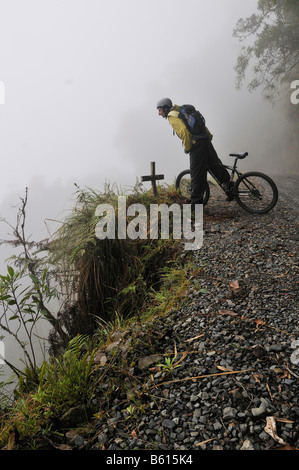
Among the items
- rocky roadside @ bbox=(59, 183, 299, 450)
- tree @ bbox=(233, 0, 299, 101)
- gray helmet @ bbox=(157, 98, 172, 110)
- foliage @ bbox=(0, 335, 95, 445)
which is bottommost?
foliage @ bbox=(0, 335, 95, 445)

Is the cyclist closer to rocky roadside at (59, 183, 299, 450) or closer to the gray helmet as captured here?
the gray helmet

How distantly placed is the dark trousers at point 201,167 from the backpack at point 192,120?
6.3 inches

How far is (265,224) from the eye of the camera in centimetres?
522

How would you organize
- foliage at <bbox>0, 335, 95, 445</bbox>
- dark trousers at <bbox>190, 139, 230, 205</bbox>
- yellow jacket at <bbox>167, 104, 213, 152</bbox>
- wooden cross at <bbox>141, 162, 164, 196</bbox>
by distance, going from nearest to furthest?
foliage at <bbox>0, 335, 95, 445</bbox>, yellow jacket at <bbox>167, 104, 213, 152</bbox>, dark trousers at <bbox>190, 139, 230, 205</bbox>, wooden cross at <bbox>141, 162, 164, 196</bbox>

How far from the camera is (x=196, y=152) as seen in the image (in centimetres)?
550

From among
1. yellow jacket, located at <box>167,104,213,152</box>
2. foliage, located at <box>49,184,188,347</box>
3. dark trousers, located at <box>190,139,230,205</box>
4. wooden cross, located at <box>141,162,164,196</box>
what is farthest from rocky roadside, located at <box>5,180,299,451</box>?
wooden cross, located at <box>141,162,164,196</box>

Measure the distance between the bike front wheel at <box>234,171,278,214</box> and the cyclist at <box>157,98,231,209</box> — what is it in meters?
0.34

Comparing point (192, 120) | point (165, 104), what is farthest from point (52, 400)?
point (165, 104)

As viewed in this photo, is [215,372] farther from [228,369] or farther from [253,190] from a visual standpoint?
[253,190]

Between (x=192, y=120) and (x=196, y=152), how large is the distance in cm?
58

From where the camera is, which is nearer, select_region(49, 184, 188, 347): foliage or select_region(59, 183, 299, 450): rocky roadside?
select_region(59, 183, 299, 450): rocky roadside

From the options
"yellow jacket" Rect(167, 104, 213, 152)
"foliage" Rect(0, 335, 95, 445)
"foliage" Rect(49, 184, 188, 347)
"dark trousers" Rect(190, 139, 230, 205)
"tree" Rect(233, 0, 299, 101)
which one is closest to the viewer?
"foliage" Rect(0, 335, 95, 445)

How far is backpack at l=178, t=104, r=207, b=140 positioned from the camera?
5.30 metres
